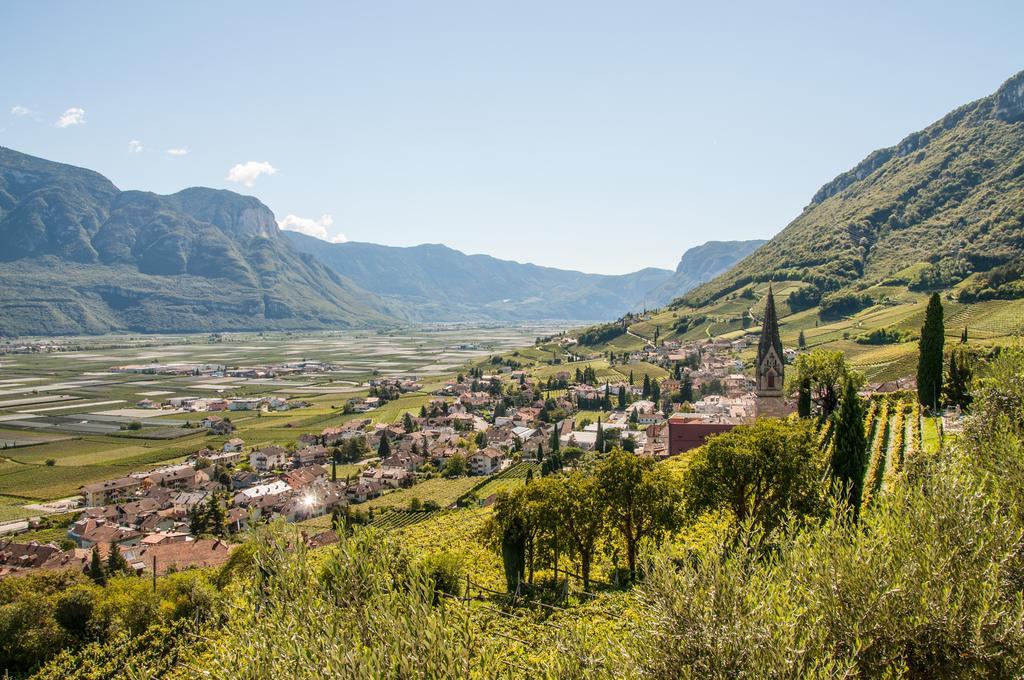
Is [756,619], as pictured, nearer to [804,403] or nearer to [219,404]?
[804,403]

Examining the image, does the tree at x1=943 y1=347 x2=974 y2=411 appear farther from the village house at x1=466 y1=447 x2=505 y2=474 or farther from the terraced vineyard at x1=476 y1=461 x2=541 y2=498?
the village house at x1=466 y1=447 x2=505 y2=474

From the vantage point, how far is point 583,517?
2953cm

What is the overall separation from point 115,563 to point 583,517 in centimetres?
4014

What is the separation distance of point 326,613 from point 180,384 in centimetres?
17978

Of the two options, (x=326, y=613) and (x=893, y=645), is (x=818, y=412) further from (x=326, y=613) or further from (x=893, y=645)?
(x=326, y=613)

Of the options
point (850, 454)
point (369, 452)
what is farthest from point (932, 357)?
point (369, 452)

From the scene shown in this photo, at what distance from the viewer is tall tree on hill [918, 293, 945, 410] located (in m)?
46.8

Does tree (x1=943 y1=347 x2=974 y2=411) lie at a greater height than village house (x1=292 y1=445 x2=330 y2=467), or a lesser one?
greater

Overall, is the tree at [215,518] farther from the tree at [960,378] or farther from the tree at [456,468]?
the tree at [960,378]

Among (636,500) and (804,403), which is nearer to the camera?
(636,500)

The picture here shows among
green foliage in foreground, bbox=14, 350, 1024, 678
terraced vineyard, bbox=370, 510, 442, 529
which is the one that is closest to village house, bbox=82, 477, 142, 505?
terraced vineyard, bbox=370, 510, 442, 529

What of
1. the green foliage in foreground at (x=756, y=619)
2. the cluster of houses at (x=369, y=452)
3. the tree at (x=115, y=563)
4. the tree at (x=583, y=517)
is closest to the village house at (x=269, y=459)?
the cluster of houses at (x=369, y=452)

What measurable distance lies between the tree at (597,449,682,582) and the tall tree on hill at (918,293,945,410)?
1190 inches

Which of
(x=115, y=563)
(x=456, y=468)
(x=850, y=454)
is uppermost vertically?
(x=850, y=454)
